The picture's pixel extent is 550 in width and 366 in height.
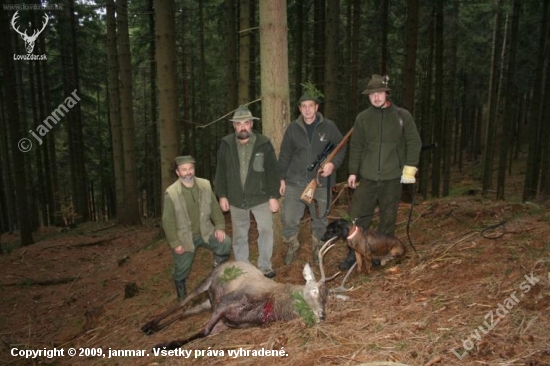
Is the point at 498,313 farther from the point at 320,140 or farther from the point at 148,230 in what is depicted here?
the point at 148,230

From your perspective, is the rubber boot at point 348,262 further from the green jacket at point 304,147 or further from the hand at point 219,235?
the hand at point 219,235

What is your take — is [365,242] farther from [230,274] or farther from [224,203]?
[224,203]

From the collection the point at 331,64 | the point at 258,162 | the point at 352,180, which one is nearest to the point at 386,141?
the point at 352,180

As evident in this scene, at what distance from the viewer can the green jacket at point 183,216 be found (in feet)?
19.4

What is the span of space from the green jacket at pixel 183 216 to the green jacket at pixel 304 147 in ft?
4.33

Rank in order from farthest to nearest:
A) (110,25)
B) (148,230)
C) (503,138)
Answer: (503,138) < (148,230) < (110,25)

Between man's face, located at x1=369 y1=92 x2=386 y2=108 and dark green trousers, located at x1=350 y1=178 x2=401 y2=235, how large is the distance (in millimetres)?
1223

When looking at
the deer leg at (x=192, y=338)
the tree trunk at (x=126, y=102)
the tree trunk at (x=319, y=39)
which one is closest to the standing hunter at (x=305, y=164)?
the deer leg at (x=192, y=338)

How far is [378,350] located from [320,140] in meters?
3.51

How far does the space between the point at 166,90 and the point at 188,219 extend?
478 cm

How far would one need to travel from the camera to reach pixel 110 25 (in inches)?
551

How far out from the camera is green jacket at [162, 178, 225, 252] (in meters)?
5.91

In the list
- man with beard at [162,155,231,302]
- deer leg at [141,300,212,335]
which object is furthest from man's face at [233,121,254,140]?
deer leg at [141,300,212,335]

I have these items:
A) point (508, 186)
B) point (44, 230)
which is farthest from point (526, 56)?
point (44, 230)
